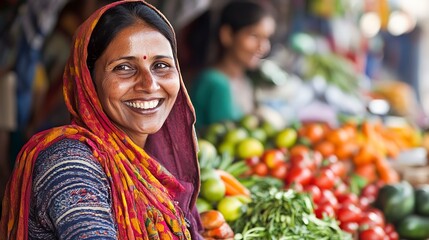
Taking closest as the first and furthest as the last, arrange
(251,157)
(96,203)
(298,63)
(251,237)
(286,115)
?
(96,203) → (251,237) → (251,157) → (286,115) → (298,63)

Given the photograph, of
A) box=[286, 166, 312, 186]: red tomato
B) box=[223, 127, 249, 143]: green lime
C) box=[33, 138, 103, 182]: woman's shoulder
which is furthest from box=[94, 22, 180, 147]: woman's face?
box=[223, 127, 249, 143]: green lime

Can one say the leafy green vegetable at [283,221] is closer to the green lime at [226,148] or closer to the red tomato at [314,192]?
the red tomato at [314,192]

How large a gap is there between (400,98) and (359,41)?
85 centimetres

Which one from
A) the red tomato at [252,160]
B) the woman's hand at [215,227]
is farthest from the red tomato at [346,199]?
the woman's hand at [215,227]

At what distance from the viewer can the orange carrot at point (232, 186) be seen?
336 cm

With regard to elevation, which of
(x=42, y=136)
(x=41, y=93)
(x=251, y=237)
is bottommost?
(x=251, y=237)

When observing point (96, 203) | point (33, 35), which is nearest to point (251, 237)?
point (96, 203)

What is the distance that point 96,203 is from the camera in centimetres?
202

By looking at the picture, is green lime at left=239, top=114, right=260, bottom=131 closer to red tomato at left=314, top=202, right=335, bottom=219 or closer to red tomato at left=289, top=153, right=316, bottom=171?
red tomato at left=289, top=153, right=316, bottom=171

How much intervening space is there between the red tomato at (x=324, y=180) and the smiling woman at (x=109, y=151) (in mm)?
1520

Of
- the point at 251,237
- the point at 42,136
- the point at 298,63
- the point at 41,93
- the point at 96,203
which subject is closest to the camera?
the point at 96,203

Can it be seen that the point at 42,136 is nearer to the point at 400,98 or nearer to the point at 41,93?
the point at 41,93

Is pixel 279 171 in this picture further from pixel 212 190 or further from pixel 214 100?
pixel 214 100

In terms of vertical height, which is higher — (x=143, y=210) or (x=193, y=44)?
(x=193, y=44)
